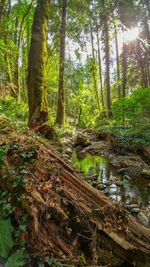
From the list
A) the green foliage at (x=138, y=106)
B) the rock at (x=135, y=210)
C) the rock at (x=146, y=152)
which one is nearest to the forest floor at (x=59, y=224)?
the rock at (x=135, y=210)

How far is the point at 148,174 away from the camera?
572cm

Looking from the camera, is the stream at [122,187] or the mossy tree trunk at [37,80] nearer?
the stream at [122,187]

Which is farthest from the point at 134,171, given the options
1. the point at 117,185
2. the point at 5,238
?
the point at 5,238

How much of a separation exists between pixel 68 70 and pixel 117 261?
9149 mm

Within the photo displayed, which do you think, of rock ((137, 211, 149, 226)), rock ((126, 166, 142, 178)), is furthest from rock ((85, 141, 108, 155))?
rock ((137, 211, 149, 226))

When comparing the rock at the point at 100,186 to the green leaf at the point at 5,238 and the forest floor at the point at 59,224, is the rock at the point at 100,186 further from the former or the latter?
the green leaf at the point at 5,238

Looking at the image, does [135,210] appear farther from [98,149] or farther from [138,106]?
[98,149]

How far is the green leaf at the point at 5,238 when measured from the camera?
194 cm

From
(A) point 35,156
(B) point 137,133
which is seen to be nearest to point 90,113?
(B) point 137,133

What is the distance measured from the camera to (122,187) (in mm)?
4836

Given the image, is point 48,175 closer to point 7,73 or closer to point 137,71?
point 7,73

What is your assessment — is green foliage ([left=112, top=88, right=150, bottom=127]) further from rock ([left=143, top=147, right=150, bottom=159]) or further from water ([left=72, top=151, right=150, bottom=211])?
water ([left=72, top=151, right=150, bottom=211])

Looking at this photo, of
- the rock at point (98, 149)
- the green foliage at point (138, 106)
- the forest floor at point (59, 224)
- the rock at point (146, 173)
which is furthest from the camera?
the rock at point (98, 149)

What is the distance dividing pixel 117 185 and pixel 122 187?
130 mm
